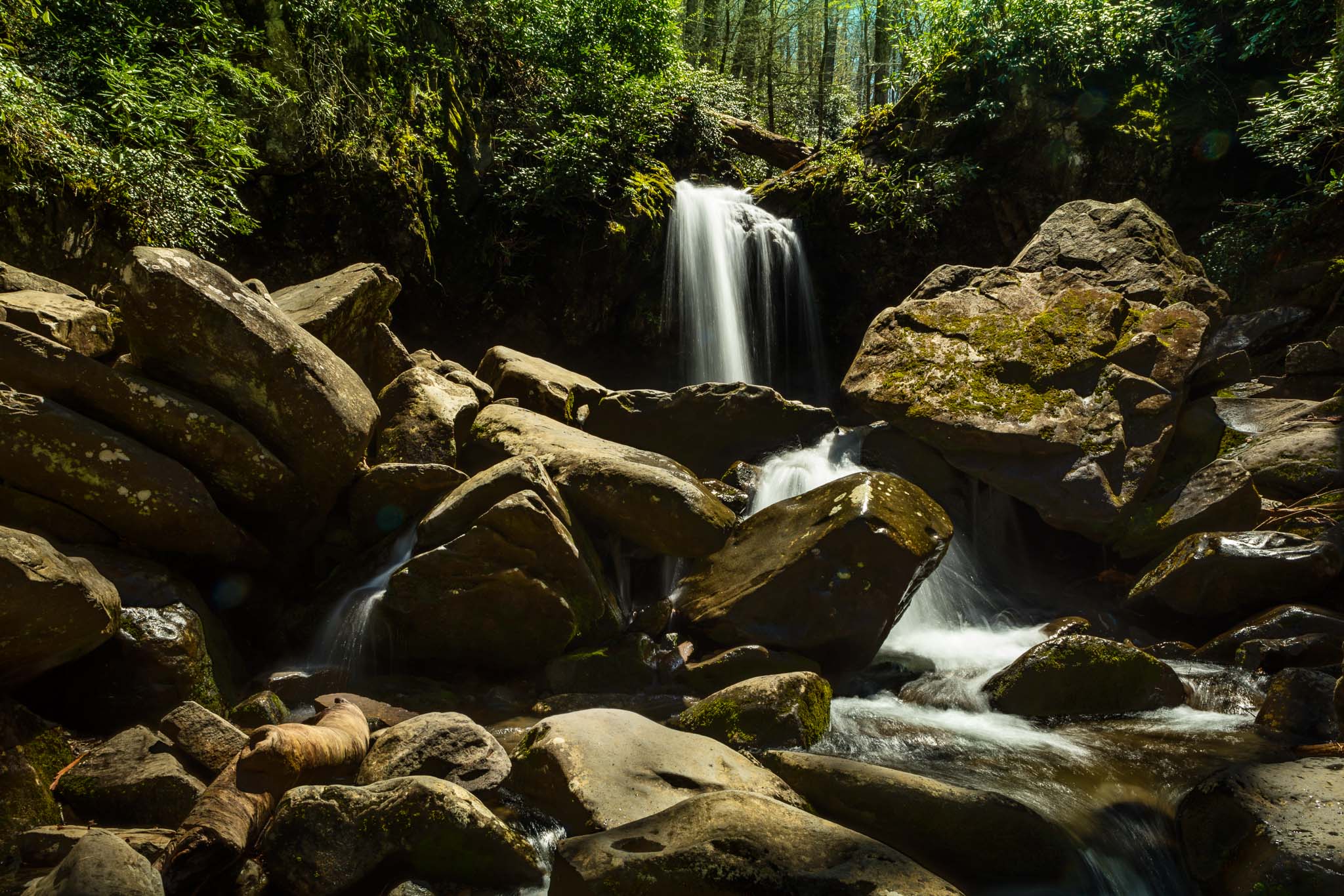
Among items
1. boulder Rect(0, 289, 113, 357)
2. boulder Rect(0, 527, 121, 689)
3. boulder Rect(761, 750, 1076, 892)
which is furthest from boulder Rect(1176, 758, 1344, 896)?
boulder Rect(0, 289, 113, 357)

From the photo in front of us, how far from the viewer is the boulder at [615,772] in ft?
12.6

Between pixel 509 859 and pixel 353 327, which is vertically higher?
pixel 353 327

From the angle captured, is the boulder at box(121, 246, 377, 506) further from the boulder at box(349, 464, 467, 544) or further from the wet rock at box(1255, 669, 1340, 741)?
the wet rock at box(1255, 669, 1340, 741)

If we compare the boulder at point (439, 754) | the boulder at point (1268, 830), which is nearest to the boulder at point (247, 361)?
the boulder at point (439, 754)

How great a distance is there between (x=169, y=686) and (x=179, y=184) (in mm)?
5511

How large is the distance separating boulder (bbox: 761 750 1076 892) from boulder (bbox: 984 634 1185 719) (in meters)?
1.84

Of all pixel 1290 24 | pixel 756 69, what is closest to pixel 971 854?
pixel 1290 24

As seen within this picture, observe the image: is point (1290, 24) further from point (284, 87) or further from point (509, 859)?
point (509, 859)

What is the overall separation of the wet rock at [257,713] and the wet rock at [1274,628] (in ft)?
22.8

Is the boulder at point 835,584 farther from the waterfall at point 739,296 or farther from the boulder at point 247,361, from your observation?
the waterfall at point 739,296

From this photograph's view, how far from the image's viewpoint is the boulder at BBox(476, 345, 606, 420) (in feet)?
31.2

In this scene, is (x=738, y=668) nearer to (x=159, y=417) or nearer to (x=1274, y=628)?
(x=1274, y=628)

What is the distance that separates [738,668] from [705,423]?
13.8 ft

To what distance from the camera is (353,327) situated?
811cm
